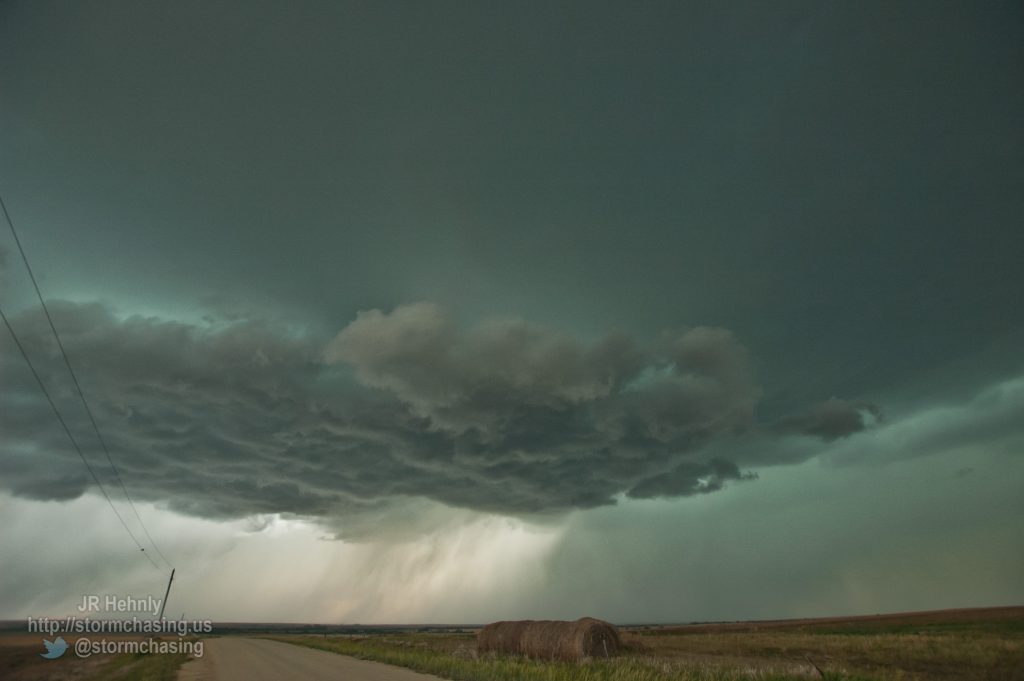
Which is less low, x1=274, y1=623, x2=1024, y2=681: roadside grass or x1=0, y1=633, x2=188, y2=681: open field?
x1=274, y1=623, x2=1024, y2=681: roadside grass

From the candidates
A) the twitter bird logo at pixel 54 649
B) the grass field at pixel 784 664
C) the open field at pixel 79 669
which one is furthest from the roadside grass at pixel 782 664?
the twitter bird logo at pixel 54 649

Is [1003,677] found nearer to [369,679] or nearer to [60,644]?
[369,679]

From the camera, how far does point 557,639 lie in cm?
3781

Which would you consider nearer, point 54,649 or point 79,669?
point 79,669

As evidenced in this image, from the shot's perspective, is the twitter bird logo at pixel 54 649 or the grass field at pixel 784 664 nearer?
the grass field at pixel 784 664

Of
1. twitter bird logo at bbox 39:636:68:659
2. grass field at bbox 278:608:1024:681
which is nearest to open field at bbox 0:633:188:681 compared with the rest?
twitter bird logo at bbox 39:636:68:659

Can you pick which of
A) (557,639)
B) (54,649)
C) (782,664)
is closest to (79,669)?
(54,649)

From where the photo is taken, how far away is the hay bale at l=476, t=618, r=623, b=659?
36.0m

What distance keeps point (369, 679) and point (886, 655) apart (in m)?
34.0

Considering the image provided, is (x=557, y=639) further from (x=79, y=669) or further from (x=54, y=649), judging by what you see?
(x=54, y=649)

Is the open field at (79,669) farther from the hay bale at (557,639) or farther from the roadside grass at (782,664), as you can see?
the hay bale at (557,639)

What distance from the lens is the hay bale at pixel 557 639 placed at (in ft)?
118

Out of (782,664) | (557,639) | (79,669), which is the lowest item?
(79,669)

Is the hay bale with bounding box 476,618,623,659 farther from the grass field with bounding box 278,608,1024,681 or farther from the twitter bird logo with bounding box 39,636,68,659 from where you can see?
the twitter bird logo with bounding box 39,636,68,659
